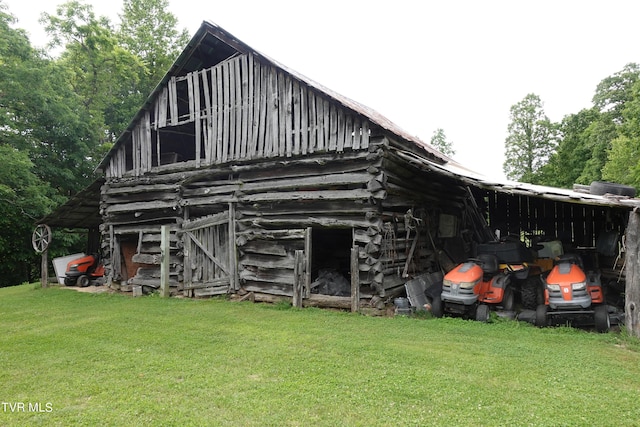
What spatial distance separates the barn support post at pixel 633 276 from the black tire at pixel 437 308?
9.83 ft

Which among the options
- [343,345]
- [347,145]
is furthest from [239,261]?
[343,345]

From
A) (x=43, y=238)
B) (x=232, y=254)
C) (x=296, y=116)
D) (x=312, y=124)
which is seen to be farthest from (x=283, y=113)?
(x=43, y=238)

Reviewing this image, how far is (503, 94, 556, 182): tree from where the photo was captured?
30.5 metres

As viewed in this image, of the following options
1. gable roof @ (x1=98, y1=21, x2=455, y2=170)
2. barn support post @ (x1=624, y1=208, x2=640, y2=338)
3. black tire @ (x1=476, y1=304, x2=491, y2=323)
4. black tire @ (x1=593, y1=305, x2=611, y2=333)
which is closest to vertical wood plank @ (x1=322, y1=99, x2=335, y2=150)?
gable roof @ (x1=98, y1=21, x2=455, y2=170)

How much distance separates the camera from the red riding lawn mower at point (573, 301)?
6480 millimetres

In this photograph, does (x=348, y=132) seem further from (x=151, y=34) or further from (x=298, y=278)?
(x=151, y=34)

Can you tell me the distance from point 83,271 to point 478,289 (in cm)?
1376

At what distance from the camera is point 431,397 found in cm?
405

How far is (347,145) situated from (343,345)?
15.3ft

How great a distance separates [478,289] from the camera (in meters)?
7.52

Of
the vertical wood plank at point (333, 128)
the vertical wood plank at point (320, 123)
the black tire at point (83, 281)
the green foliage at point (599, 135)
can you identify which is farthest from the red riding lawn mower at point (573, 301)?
the green foliage at point (599, 135)

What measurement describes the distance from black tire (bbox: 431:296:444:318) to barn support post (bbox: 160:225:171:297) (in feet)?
25.4

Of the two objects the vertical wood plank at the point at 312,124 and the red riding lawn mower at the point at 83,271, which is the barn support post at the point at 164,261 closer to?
the red riding lawn mower at the point at 83,271

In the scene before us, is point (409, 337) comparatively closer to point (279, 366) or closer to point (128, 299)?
point (279, 366)
